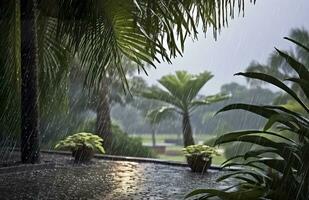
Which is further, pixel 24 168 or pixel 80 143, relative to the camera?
pixel 80 143

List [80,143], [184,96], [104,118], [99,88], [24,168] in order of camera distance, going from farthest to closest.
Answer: [184,96] < [104,118] < [80,143] < [99,88] < [24,168]

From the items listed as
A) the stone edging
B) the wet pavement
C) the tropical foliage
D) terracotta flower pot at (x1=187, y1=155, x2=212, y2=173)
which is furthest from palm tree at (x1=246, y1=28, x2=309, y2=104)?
the tropical foliage

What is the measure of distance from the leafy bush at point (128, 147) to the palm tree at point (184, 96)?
1.91m

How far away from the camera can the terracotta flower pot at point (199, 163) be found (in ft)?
22.5

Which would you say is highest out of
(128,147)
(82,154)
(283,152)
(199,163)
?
(283,152)

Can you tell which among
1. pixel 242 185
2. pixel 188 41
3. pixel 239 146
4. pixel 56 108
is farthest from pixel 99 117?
pixel 242 185

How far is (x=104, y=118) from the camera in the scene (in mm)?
17625

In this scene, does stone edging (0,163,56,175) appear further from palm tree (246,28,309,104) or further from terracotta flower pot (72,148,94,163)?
palm tree (246,28,309,104)

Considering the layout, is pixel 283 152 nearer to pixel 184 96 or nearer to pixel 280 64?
pixel 184 96

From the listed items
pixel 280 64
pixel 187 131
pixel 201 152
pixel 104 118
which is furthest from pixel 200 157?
pixel 280 64

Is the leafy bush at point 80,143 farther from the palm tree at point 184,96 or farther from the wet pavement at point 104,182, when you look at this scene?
the palm tree at point 184,96

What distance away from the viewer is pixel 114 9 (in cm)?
502

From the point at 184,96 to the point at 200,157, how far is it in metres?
10.9

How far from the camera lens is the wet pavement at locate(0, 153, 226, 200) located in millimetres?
4801
